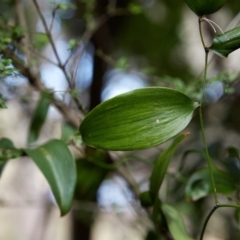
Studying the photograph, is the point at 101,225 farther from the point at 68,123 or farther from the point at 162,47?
the point at 68,123

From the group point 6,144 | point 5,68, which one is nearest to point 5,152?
point 6,144

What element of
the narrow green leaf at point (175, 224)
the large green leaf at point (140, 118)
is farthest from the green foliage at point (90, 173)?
the large green leaf at point (140, 118)

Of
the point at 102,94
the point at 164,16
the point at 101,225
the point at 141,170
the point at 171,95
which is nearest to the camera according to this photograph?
the point at 171,95

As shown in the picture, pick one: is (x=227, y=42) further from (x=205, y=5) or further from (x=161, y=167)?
(x=161, y=167)

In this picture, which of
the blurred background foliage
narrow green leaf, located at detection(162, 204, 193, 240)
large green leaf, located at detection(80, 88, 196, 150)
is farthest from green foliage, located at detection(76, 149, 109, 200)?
large green leaf, located at detection(80, 88, 196, 150)

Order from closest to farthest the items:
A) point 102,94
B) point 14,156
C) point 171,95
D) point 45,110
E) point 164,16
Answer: point 171,95, point 14,156, point 45,110, point 102,94, point 164,16

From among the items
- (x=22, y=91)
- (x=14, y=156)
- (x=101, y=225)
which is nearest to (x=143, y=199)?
(x=14, y=156)
